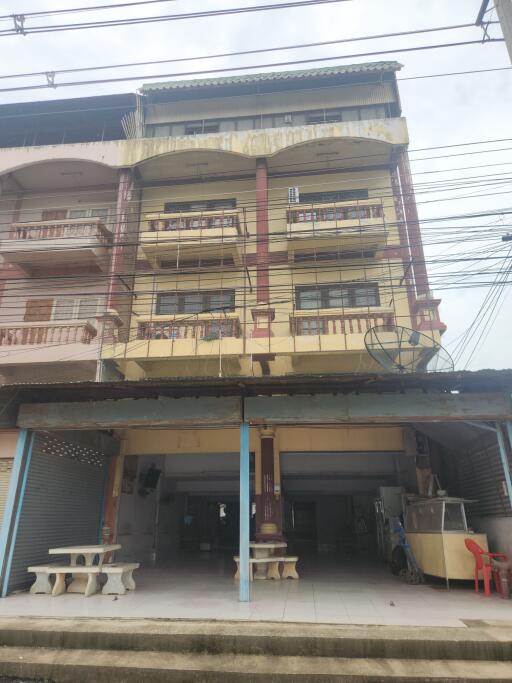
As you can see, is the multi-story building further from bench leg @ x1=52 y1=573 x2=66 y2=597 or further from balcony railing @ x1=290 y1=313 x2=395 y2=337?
bench leg @ x1=52 y1=573 x2=66 y2=597

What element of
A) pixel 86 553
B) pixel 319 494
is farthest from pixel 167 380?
pixel 319 494

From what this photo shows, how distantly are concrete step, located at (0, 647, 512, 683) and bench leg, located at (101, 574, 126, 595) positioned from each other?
259cm

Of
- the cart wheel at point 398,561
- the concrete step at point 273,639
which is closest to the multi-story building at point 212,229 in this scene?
the cart wheel at point 398,561

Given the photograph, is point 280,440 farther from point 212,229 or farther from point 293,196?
point 293,196

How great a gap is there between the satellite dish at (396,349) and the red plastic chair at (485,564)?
3.12 metres

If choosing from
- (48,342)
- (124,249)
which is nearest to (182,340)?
(48,342)

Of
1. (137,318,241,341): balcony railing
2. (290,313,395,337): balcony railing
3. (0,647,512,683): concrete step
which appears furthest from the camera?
(137,318,241,341): balcony railing

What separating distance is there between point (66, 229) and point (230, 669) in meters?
13.6

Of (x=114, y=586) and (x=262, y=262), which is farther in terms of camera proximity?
(x=262, y=262)

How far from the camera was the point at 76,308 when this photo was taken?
48.0 ft

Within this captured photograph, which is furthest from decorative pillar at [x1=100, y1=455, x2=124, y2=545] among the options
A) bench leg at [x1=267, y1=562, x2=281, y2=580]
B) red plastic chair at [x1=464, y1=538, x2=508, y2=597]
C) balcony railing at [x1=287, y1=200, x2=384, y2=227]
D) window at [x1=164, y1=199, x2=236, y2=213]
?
balcony railing at [x1=287, y1=200, x2=384, y2=227]

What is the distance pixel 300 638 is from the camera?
4934 millimetres

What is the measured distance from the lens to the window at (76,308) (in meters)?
14.5

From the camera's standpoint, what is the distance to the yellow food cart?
26.3 ft
